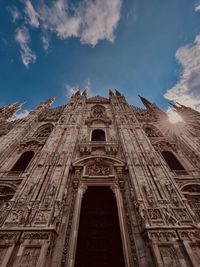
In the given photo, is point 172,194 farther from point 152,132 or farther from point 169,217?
point 152,132

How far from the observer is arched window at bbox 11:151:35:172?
10430 millimetres

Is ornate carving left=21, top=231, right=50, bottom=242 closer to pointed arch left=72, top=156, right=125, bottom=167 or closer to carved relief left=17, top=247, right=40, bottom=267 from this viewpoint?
carved relief left=17, top=247, right=40, bottom=267

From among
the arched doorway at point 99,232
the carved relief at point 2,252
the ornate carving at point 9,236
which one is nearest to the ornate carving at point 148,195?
the arched doorway at point 99,232

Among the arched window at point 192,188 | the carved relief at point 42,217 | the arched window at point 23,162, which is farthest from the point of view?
the arched window at point 23,162

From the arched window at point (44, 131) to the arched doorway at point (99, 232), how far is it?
299 inches

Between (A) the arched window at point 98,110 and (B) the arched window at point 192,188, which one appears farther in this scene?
(A) the arched window at point 98,110

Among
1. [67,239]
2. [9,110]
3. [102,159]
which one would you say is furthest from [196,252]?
[9,110]

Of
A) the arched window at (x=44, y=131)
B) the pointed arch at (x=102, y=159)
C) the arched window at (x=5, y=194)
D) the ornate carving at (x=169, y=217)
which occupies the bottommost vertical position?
the ornate carving at (x=169, y=217)

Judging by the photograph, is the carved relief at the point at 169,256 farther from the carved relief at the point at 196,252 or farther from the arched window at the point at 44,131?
the arched window at the point at 44,131

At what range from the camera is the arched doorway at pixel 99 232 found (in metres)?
5.95

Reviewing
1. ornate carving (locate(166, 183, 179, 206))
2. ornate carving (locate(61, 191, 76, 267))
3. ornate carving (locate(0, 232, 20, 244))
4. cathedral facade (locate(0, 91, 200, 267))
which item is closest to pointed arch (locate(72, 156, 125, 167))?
cathedral facade (locate(0, 91, 200, 267))

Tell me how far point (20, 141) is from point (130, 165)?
29.0 feet

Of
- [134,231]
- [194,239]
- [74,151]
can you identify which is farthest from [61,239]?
[74,151]

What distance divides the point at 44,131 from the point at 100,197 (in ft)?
Answer: 29.6
